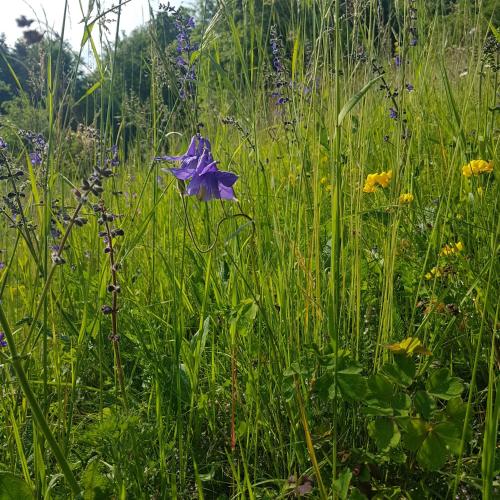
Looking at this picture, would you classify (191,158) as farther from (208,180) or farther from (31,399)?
(31,399)

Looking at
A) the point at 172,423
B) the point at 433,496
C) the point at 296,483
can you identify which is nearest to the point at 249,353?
the point at 172,423

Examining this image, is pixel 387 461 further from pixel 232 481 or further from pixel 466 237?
pixel 466 237

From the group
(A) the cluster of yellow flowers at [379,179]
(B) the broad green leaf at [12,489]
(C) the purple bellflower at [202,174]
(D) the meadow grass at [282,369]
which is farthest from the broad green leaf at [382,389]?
(A) the cluster of yellow flowers at [379,179]

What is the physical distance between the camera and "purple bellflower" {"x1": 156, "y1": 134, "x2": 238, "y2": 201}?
1.06 meters

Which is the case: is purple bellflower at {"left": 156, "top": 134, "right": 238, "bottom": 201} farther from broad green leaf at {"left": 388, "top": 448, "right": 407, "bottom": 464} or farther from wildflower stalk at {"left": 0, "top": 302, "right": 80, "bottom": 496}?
broad green leaf at {"left": 388, "top": 448, "right": 407, "bottom": 464}

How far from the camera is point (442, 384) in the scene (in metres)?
0.96

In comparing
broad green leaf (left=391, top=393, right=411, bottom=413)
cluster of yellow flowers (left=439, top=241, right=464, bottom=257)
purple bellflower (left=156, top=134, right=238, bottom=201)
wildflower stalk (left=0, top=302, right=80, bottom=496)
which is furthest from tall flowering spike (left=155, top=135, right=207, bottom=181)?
cluster of yellow flowers (left=439, top=241, right=464, bottom=257)

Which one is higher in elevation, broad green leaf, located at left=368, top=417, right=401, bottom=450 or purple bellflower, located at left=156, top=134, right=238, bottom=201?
purple bellflower, located at left=156, top=134, right=238, bottom=201

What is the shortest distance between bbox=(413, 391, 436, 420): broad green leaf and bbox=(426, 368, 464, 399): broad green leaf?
0.02 metres

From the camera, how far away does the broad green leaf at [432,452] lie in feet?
2.91

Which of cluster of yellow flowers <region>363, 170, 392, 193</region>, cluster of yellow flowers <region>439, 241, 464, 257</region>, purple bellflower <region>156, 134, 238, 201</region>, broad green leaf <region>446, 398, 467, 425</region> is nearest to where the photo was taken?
broad green leaf <region>446, 398, 467, 425</region>

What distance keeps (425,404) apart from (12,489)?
0.68 m

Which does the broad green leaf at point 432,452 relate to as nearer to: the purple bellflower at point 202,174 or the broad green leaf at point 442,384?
the broad green leaf at point 442,384

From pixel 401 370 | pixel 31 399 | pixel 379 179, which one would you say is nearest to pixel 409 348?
pixel 401 370
